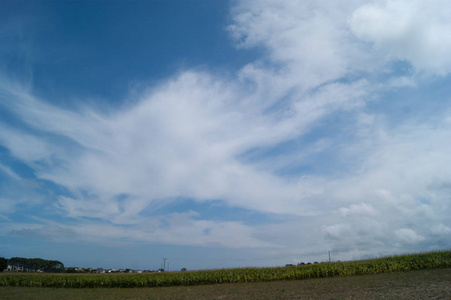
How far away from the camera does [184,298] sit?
26.3 metres

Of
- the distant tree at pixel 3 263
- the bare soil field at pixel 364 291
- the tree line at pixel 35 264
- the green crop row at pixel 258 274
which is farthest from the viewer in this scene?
the tree line at pixel 35 264

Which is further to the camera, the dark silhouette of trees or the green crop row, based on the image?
the dark silhouette of trees

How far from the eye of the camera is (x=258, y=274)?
120ft

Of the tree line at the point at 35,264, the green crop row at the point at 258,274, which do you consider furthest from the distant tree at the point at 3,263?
the green crop row at the point at 258,274

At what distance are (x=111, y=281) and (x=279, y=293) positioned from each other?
25452 mm

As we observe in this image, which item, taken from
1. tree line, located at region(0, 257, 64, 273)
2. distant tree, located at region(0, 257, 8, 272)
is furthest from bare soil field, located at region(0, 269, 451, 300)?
tree line, located at region(0, 257, 64, 273)

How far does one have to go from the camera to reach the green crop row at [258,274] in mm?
32812

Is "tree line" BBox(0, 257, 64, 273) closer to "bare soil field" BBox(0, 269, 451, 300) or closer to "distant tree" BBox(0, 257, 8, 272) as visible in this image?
"distant tree" BBox(0, 257, 8, 272)

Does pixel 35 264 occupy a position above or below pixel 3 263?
below

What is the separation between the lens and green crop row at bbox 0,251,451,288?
→ 32.8m

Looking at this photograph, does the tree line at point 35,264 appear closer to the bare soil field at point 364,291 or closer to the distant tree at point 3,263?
the distant tree at point 3,263

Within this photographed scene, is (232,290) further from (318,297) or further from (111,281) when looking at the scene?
(111,281)

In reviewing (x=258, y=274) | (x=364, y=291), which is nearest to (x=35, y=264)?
(x=258, y=274)

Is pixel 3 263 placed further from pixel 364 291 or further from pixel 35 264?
pixel 364 291
